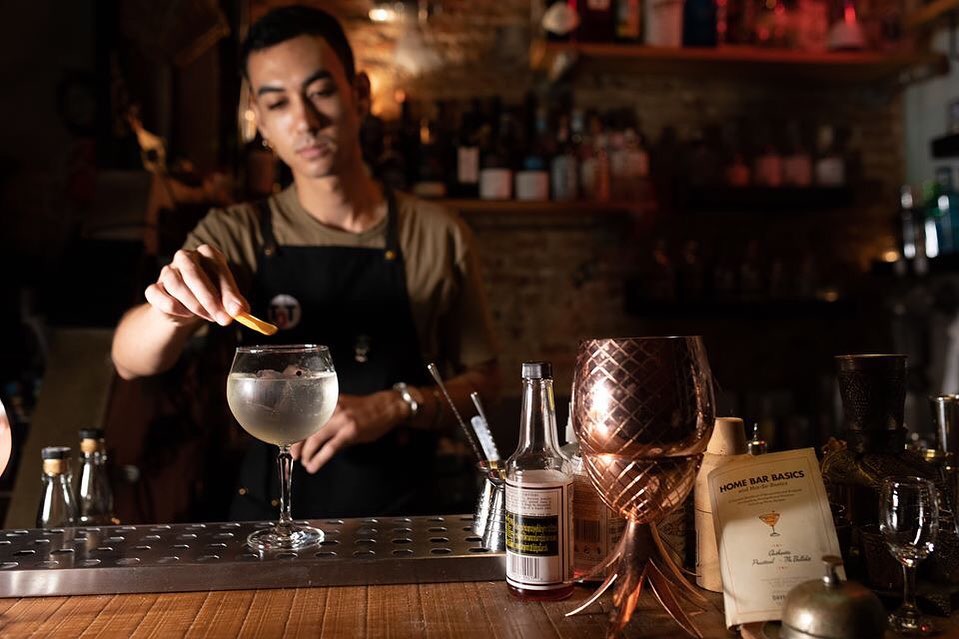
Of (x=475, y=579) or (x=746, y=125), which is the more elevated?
(x=746, y=125)

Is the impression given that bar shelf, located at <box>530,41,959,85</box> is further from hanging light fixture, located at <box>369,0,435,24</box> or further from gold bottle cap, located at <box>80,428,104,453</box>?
gold bottle cap, located at <box>80,428,104,453</box>

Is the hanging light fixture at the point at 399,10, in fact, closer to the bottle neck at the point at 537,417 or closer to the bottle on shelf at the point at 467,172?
the bottle on shelf at the point at 467,172

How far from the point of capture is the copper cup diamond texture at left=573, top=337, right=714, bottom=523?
0.72 metres

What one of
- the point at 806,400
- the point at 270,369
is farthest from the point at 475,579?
the point at 806,400

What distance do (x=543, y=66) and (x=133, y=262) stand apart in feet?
5.94

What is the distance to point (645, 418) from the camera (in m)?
0.72

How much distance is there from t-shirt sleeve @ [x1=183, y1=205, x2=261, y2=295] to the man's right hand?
0.64 meters

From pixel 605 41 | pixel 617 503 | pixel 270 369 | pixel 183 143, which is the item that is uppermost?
pixel 605 41

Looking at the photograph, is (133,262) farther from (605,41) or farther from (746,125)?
(746,125)

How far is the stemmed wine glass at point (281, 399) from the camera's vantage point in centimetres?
95

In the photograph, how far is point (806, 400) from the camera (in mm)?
3367

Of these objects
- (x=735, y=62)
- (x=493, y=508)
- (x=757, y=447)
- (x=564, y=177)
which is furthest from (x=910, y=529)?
(x=735, y=62)

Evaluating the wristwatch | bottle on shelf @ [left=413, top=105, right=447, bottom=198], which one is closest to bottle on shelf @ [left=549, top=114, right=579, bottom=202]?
bottle on shelf @ [left=413, top=105, right=447, bottom=198]

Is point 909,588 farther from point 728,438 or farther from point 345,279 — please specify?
point 345,279
